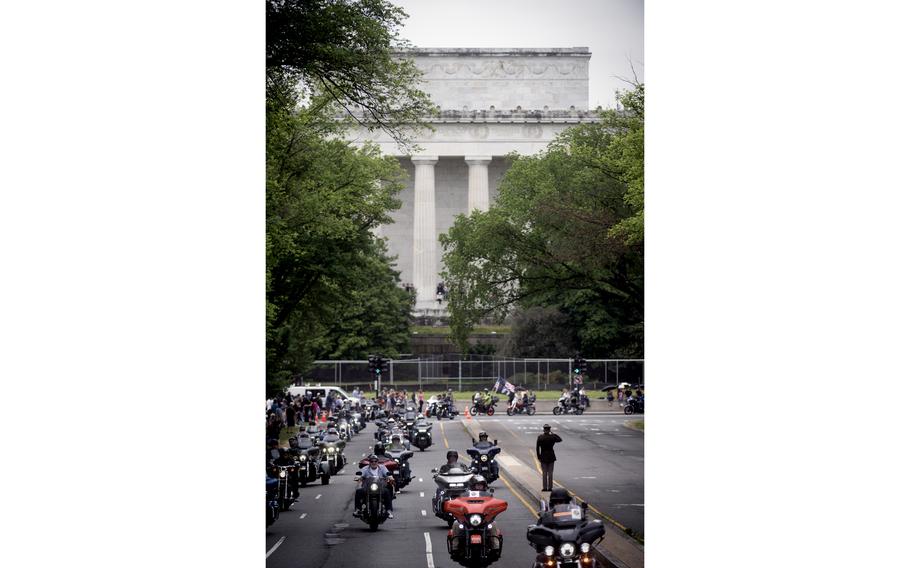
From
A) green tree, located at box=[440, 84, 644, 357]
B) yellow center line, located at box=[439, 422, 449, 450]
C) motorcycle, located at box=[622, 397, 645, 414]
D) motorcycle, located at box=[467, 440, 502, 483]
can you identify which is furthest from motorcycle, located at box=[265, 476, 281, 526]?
motorcycle, located at box=[622, 397, 645, 414]

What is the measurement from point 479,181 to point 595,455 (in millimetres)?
58836

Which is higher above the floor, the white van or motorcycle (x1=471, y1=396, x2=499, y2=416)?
the white van

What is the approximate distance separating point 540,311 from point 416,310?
64.2 ft

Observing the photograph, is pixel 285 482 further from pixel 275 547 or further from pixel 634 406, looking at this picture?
pixel 634 406

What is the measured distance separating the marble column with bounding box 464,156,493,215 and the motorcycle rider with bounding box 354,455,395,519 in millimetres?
69780

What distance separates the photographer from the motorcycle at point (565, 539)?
16.1 metres

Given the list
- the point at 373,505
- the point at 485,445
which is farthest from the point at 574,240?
the point at 373,505

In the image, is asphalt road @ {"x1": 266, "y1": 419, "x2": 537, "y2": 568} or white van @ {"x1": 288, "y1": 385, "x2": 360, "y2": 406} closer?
asphalt road @ {"x1": 266, "y1": 419, "x2": 537, "y2": 568}

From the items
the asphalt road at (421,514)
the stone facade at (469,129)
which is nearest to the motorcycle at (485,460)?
the asphalt road at (421,514)

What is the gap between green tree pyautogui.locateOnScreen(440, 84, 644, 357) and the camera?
38938 millimetres

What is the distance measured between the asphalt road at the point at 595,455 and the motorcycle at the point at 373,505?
4.13m

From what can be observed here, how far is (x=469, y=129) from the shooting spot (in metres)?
78.9

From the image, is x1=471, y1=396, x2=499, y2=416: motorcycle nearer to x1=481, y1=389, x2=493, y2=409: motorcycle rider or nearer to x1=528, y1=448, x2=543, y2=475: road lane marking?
x1=481, y1=389, x2=493, y2=409: motorcycle rider

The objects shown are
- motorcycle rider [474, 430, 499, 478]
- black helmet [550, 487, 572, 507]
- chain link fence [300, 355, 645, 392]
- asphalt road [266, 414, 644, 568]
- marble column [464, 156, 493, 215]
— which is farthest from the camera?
marble column [464, 156, 493, 215]
